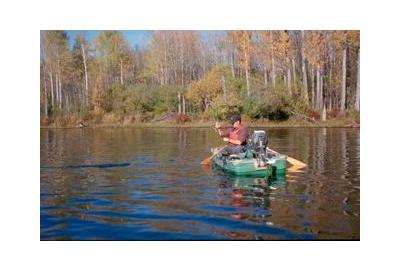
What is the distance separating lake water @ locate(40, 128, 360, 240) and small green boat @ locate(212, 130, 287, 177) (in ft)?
0.65

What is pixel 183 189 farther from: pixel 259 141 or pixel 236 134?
pixel 259 141

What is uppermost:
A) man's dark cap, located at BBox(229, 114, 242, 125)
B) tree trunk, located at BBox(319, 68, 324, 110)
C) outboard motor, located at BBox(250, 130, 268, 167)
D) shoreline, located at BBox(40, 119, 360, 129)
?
tree trunk, located at BBox(319, 68, 324, 110)

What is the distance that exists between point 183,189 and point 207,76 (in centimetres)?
240

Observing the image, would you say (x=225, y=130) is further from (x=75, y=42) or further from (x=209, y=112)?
(x=75, y=42)

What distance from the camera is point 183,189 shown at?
38.0 ft

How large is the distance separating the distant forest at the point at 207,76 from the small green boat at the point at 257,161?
2.36ft

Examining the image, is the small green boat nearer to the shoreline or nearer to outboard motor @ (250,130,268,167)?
outboard motor @ (250,130,268,167)

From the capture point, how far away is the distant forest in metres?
12.1

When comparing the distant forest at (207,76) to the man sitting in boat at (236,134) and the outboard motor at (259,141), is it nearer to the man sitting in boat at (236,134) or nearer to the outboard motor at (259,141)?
the man sitting in boat at (236,134)

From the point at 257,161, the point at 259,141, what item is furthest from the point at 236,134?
the point at 257,161

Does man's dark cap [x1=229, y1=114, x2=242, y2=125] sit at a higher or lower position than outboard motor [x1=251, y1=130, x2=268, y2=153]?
higher

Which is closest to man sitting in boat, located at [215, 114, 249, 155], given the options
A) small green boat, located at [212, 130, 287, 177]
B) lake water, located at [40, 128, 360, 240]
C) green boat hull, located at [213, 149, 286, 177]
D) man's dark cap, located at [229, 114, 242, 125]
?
Answer: man's dark cap, located at [229, 114, 242, 125]
